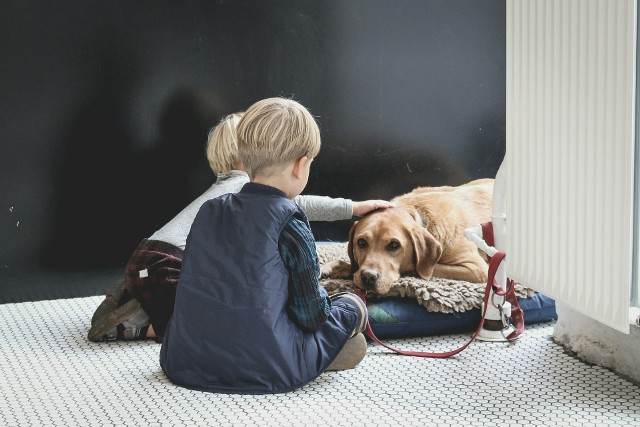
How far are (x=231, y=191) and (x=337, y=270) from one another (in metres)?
0.48

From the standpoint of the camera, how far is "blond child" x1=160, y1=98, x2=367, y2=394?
2.04 metres

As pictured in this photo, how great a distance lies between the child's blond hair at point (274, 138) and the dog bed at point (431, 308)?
0.64 meters

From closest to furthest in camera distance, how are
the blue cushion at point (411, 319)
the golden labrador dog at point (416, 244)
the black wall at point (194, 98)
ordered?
the blue cushion at point (411, 319) → the golden labrador dog at point (416, 244) → the black wall at point (194, 98)

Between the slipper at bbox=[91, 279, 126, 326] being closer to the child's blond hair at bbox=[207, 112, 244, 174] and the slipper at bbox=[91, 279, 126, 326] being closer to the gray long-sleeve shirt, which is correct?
the gray long-sleeve shirt

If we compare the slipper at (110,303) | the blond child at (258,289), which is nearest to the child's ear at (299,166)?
the blond child at (258,289)

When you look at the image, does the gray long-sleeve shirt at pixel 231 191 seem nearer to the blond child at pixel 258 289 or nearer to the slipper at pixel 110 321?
the slipper at pixel 110 321

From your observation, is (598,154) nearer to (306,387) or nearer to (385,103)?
(306,387)

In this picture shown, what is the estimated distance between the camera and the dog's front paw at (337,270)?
9.71ft

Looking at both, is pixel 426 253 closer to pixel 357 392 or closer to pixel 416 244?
pixel 416 244

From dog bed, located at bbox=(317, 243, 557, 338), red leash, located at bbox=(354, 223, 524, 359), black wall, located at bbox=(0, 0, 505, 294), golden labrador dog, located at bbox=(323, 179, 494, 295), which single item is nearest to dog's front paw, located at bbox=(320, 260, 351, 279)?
golden labrador dog, located at bbox=(323, 179, 494, 295)

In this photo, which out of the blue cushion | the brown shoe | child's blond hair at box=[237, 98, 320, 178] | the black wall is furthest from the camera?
the black wall

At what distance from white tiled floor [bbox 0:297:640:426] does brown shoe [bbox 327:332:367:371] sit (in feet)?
0.10

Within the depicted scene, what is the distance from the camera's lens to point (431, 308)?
8.50ft

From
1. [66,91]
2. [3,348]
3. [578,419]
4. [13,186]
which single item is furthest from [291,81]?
[578,419]
